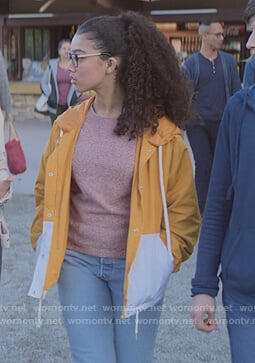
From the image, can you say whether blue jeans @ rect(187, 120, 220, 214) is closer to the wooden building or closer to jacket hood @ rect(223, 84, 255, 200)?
jacket hood @ rect(223, 84, 255, 200)

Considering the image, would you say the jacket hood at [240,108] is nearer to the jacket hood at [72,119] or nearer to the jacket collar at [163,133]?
the jacket collar at [163,133]

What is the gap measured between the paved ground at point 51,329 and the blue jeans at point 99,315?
1473 mm

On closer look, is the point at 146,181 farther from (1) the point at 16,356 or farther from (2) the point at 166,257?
(1) the point at 16,356

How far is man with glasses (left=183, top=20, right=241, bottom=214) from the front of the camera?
7.02m

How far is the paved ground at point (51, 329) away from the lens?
425 centimetres

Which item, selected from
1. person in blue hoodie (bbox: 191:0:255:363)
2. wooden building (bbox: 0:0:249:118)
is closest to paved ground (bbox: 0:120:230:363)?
person in blue hoodie (bbox: 191:0:255:363)

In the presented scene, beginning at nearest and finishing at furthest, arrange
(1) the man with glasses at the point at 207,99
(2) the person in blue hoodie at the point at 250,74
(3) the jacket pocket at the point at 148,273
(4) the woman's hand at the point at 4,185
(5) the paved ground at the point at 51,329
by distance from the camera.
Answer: (3) the jacket pocket at the point at 148,273 < (4) the woman's hand at the point at 4,185 < (5) the paved ground at the point at 51,329 < (2) the person in blue hoodie at the point at 250,74 < (1) the man with glasses at the point at 207,99

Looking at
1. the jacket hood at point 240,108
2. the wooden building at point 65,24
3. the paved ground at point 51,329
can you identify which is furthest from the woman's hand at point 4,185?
the wooden building at point 65,24

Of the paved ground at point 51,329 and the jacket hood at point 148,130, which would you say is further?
the paved ground at point 51,329

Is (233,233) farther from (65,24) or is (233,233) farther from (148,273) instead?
(65,24)

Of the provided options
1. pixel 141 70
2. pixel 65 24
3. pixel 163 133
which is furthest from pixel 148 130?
pixel 65 24

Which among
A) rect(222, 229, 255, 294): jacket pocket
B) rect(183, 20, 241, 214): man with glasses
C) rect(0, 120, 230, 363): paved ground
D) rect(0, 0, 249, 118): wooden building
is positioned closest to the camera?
rect(222, 229, 255, 294): jacket pocket

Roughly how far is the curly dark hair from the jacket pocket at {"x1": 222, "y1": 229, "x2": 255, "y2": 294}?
2.19 ft

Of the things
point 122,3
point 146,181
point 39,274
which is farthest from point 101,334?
point 122,3
